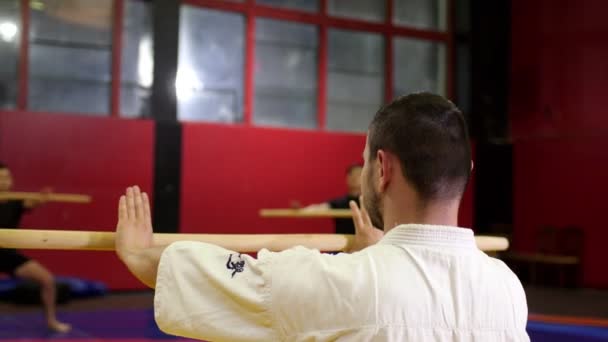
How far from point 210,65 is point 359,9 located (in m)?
2.31

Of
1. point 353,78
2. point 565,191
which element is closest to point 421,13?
point 353,78

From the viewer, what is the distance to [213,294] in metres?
1.07

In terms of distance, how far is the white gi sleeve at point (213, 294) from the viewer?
1.03 meters

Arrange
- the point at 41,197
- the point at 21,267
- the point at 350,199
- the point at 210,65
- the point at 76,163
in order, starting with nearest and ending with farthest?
the point at 21,267 → the point at 350,199 → the point at 41,197 → the point at 76,163 → the point at 210,65

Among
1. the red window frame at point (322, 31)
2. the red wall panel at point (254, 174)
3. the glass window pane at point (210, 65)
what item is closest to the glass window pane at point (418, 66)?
the red window frame at point (322, 31)

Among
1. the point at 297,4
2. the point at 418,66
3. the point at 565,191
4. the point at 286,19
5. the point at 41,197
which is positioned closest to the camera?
the point at 41,197

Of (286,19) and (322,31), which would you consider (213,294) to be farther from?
(322,31)

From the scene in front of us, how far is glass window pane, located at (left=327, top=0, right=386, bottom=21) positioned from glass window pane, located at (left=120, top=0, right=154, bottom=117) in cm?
Answer: 253

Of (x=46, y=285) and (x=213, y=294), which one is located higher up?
(x=213, y=294)

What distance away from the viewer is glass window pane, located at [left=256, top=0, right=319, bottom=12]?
8.11 metres

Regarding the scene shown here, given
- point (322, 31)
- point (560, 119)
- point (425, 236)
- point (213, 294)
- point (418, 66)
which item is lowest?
point (213, 294)

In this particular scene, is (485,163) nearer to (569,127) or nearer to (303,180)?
(569,127)

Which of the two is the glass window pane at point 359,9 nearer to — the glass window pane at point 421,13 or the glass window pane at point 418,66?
the glass window pane at point 421,13

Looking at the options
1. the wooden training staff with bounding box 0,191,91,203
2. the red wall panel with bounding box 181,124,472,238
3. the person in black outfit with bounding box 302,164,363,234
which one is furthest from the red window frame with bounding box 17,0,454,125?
the person in black outfit with bounding box 302,164,363,234
